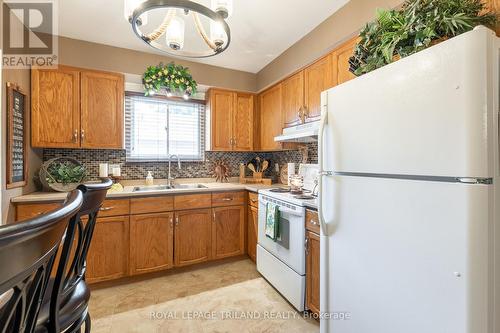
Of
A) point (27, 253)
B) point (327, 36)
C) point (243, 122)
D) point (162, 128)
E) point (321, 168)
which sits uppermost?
point (327, 36)

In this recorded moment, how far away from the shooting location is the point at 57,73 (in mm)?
2309

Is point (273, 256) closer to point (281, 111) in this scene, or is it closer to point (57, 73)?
point (281, 111)

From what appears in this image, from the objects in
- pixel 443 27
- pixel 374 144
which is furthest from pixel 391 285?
pixel 443 27

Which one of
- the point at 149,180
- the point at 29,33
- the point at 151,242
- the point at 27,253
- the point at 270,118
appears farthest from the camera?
the point at 270,118

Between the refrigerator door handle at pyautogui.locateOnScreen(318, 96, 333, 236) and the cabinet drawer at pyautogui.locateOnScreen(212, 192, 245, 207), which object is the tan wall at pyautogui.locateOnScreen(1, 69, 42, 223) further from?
the refrigerator door handle at pyautogui.locateOnScreen(318, 96, 333, 236)

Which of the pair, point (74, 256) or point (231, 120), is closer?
point (74, 256)

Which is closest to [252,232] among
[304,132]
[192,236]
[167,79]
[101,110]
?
[192,236]

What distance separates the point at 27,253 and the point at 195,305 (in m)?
1.93

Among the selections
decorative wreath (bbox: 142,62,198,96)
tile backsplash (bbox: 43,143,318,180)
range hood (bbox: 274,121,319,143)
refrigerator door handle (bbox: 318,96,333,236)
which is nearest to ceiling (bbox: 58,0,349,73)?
decorative wreath (bbox: 142,62,198,96)

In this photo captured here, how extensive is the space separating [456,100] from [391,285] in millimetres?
788

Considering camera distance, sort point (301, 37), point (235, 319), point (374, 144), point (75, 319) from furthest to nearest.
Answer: point (301, 37)
point (235, 319)
point (374, 144)
point (75, 319)

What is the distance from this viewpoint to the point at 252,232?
2.77 m

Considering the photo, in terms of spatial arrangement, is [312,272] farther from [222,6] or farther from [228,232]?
[222,6]

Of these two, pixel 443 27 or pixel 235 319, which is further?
pixel 235 319
